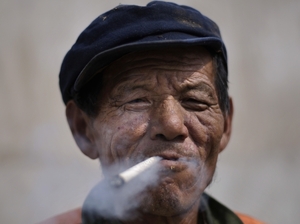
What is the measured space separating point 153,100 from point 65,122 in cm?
236

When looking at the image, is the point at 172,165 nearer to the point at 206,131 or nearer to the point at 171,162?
the point at 171,162

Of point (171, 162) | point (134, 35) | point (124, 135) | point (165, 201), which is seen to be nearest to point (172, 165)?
point (171, 162)

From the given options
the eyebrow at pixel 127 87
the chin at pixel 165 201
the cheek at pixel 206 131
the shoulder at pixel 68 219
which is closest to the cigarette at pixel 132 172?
the chin at pixel 165 201

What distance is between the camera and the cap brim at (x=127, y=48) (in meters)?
2.13

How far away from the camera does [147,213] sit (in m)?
2.27

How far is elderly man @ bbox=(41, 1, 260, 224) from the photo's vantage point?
2109mm

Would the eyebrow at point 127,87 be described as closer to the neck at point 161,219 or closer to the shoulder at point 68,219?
the neck at point 161,219

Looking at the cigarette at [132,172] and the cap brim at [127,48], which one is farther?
the cap brim at [127,48]

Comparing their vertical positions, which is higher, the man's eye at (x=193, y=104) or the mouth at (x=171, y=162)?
the man's eye at (x=193, y=104)

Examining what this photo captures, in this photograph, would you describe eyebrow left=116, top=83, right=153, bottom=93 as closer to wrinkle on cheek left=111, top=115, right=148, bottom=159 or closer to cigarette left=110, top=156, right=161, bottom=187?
wrinkle on cheek left=111, top=115, right=148, bottom=159

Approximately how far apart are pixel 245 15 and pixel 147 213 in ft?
10.0

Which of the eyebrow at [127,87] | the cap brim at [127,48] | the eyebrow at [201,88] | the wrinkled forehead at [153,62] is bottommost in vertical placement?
the eyebrow at [201,88]

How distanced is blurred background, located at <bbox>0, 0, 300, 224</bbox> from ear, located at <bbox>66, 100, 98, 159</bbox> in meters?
1.58

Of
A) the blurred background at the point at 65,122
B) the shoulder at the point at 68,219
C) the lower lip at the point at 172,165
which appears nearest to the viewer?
the lower lip at the point at 172,165
